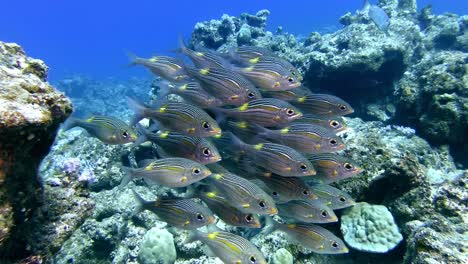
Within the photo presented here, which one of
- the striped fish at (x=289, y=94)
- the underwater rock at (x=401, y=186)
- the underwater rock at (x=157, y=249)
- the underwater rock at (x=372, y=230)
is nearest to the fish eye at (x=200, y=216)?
the underwater rock at (x=157, y=249)

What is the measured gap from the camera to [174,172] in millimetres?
4062

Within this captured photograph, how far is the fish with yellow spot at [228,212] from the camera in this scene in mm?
4242

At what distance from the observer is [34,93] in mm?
3111

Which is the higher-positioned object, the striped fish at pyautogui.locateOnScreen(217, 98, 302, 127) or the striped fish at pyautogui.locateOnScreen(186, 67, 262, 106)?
the striped fish at pyautogui.locateOnScreen(186, 67, 262, 106)

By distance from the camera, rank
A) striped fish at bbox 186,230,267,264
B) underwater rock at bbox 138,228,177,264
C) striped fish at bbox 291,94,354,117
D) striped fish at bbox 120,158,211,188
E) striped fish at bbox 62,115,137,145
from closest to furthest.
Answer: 1. striped fish at bbox 186,230,267,264
2. striped fish at bbox 120,158,211,188
3. striped fish at bbox 62,115,137,145
4. striped fish at bbox 291,94,354,117
5. underwater rock at bbox 138,228,177,264

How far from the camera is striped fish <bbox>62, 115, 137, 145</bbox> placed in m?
4.83

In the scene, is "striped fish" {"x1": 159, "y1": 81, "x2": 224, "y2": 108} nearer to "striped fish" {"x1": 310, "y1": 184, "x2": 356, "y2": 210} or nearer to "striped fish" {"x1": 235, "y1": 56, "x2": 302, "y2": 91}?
"striped fish" {"x1": 235, "y1": 56, "x2": 302, "y2": 91}

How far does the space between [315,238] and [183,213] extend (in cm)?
181

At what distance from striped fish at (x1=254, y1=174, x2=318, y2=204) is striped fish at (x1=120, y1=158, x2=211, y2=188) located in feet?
3.18

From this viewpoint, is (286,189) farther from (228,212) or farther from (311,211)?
(228,212)

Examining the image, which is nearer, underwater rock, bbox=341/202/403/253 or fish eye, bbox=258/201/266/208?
fish eye, bbox=258/201/266/208

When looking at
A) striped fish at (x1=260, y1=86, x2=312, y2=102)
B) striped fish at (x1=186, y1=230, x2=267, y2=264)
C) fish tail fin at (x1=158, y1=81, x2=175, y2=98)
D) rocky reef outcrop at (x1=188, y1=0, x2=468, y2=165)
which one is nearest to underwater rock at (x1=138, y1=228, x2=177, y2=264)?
striped fish at (x1=186, y1=230, x2=267, y2=264)

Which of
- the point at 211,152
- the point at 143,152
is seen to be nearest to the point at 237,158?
the point at 211,152

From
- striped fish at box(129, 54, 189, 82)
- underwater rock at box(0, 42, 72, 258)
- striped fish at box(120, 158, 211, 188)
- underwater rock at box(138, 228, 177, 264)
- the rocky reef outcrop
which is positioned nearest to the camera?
underwater rock at box(0, 42, 72, 258)
